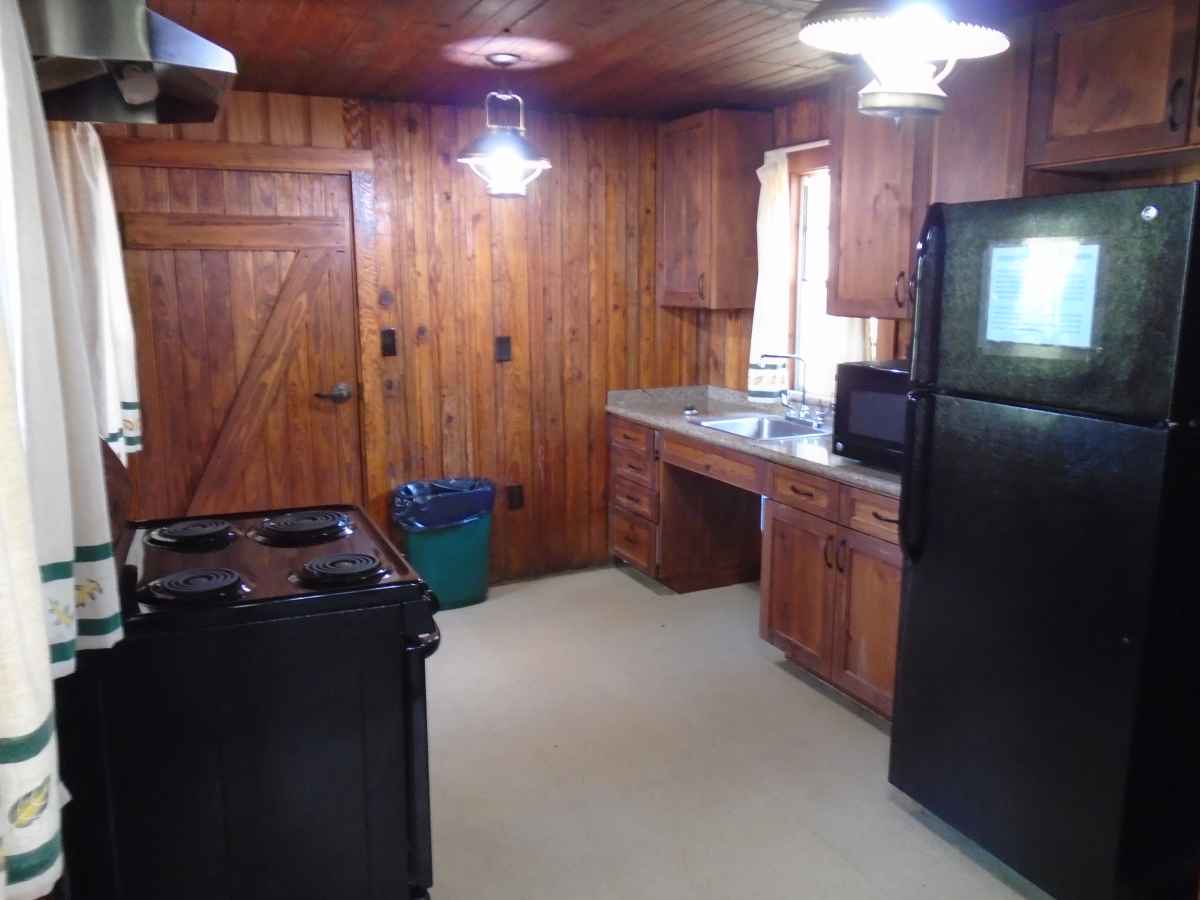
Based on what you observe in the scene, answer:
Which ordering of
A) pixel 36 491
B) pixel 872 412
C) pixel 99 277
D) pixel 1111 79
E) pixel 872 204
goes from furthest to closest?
pixel 872 204 → pixel 872 412 → pixel 99 277 → pixel 1111 79 → pixel 36 491

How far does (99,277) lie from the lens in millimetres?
2662

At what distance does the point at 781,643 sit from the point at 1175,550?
175 cm

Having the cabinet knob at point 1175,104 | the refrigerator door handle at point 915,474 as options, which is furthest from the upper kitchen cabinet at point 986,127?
the refrigerator door handle at point 915,474

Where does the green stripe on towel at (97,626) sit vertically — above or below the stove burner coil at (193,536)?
above

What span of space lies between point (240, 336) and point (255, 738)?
102 inches

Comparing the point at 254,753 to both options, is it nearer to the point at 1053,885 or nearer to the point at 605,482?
the point at 1053,885

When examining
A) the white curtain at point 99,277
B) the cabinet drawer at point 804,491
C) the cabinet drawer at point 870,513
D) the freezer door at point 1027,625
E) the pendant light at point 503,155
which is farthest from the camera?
the pendant light at point 503,155

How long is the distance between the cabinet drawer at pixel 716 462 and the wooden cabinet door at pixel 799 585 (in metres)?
0.18

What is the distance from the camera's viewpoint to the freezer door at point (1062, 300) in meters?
1.88

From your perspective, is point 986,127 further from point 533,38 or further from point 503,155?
point 503,155

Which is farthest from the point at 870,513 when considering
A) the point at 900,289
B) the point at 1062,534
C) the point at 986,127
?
the point at 986,127

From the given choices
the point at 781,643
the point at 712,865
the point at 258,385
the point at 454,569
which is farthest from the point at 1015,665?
the point at 258,385

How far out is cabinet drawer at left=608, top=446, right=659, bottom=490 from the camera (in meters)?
4.36

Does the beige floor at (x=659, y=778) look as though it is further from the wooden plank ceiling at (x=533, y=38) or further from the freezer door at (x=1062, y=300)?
the wooden plank ceiling at (x=533, y=38)
